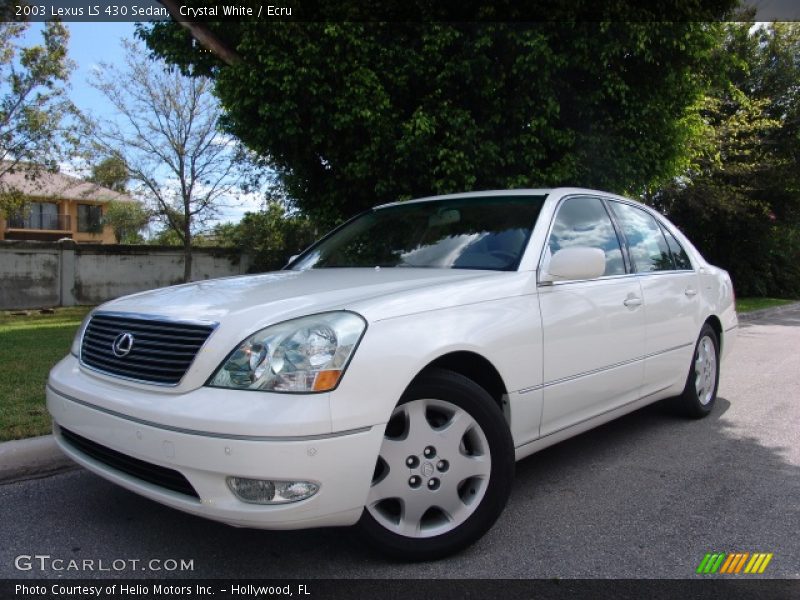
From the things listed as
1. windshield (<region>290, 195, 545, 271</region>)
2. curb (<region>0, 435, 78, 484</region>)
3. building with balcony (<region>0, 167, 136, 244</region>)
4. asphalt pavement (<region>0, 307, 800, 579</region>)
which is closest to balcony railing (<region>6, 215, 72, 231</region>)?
building with balcony (<region>0, 167, 136, 244</region>)

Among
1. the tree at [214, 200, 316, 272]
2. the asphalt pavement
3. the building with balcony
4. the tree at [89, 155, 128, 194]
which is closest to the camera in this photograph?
the asphalt pavement

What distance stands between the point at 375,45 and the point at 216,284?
496 cm

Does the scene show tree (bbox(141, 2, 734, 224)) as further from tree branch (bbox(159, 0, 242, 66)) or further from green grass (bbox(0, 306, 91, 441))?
green grass (bbox(0, 306, 91, 441))

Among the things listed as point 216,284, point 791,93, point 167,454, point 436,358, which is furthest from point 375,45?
point 791,93

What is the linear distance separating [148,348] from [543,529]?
6.44ft

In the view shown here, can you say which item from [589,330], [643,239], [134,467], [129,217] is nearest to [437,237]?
[589,330]

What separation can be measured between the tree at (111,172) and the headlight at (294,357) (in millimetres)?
18631

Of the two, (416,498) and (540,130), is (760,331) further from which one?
(416,498)

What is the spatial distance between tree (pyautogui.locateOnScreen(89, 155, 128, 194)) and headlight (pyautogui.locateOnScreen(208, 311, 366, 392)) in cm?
1863

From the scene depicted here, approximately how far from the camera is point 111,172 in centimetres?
1919

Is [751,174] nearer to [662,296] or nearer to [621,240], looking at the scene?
[662,296]

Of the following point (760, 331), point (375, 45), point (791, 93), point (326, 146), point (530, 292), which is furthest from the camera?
point (791, 93)

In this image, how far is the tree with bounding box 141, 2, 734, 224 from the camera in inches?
279

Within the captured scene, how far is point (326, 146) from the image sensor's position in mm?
7883
